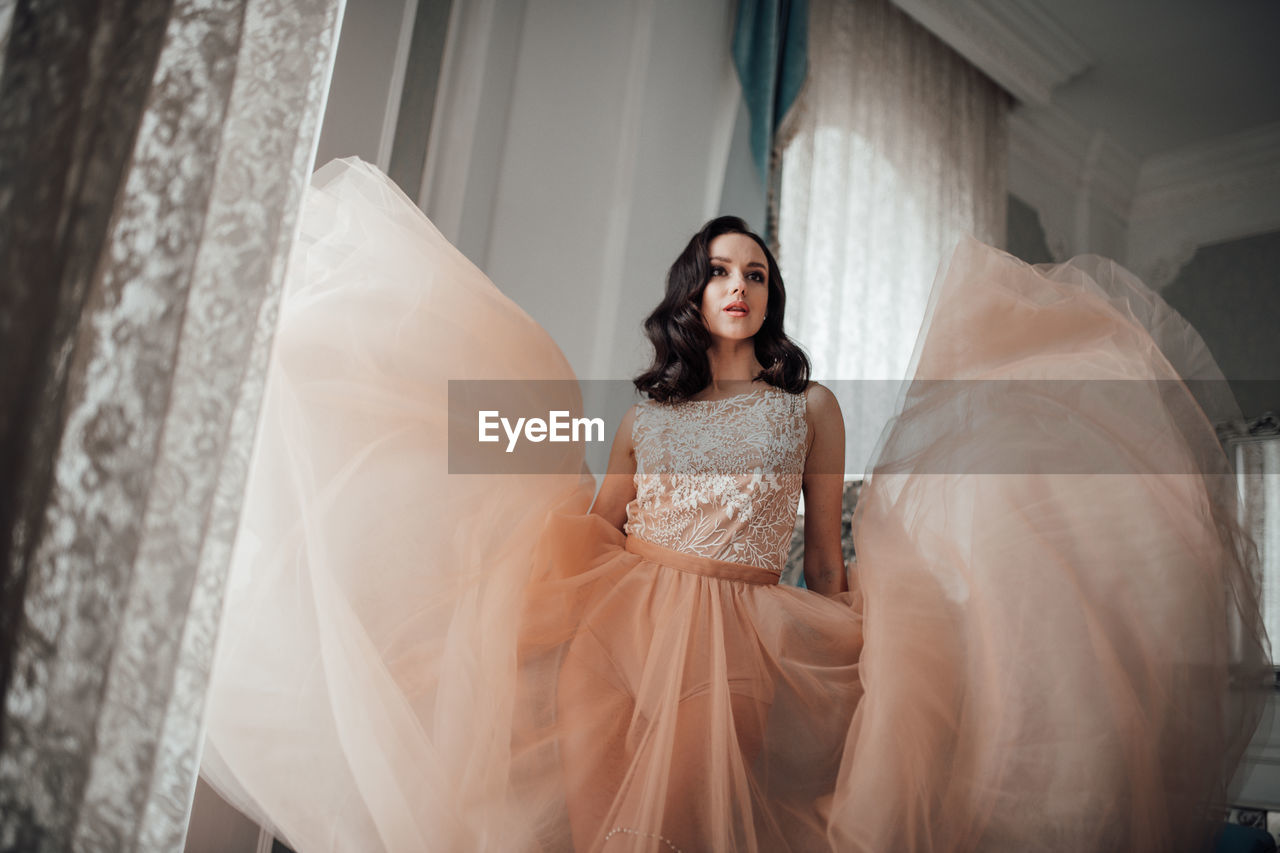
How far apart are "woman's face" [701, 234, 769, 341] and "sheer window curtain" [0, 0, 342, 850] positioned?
131 cm

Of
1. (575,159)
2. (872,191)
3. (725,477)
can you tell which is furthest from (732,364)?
(872,191)

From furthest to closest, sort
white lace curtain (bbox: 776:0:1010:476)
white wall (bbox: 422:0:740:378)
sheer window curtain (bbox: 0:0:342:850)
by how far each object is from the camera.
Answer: white lace curtain (bbox: 776:0:1010:476), white wall (bbox: 422:0:740:378), sheer window curtain (bbox: 0:0:342:850)

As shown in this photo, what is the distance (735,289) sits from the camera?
1958 mm

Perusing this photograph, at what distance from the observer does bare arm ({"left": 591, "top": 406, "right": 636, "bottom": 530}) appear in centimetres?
188

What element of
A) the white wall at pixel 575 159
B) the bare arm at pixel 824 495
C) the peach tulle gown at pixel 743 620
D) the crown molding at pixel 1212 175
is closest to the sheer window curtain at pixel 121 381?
the peach tulle gown at pixel 743 620

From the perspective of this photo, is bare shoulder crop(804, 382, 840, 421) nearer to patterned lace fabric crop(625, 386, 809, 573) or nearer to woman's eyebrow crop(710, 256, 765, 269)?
patterned lace fabric crop(625, 386, 809, 573)

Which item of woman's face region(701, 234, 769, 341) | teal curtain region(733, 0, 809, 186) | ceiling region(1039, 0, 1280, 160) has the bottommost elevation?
woman's face region(701, 234, 769, 341)

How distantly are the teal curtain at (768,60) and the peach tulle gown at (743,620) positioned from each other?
5.47 feet

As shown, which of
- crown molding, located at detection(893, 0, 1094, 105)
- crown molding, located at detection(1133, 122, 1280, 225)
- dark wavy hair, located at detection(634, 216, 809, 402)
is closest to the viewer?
dark wavy hair, located at detection(634, 216, 809, 402)

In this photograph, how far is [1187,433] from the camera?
50.8 inches

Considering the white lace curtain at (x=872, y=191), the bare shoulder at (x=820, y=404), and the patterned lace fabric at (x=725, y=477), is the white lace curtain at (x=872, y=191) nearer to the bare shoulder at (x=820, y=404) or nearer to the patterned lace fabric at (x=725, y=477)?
the bare shoulder at (x=820, y=404)

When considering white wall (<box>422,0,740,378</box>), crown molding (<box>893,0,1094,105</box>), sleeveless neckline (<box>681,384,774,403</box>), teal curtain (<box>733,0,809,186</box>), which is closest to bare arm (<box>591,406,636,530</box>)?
sleeveless neckline (<box>681,384,774,403</box>)

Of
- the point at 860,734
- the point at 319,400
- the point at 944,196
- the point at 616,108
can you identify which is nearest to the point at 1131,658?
the point at 860,734

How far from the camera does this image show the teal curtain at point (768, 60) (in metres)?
3.02
